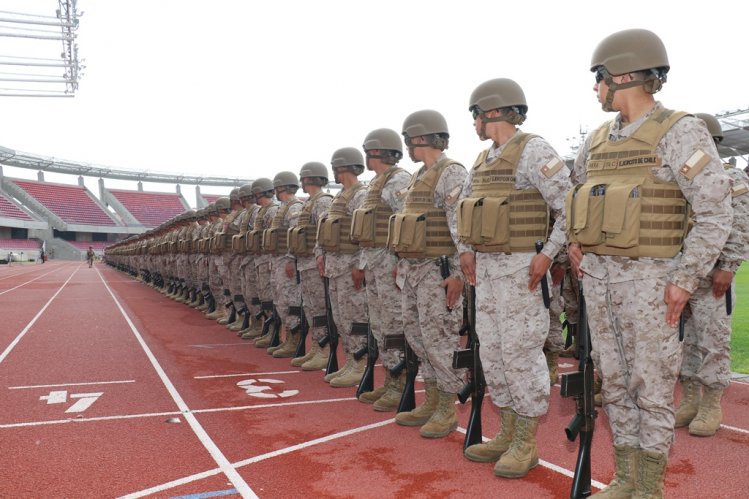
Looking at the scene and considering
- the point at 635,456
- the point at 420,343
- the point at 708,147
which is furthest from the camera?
the point at 420,343

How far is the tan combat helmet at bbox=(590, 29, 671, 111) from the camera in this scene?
2938mm

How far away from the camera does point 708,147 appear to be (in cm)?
274

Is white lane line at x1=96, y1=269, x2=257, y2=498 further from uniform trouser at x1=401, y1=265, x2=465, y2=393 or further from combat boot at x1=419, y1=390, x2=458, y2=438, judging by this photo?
uniform trouser at x1=401, y1=265, x2=465, y2=393

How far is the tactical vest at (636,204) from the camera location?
279 cm

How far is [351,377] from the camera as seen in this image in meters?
6.22

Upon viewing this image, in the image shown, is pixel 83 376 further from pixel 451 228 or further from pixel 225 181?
pixel 225 181

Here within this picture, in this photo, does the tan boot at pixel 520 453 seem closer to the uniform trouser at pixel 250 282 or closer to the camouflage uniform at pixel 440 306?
the camouflage uniform at pixel 440 306

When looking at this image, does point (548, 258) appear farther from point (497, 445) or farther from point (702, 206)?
point (497, 445)

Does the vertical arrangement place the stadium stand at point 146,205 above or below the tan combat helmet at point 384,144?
above

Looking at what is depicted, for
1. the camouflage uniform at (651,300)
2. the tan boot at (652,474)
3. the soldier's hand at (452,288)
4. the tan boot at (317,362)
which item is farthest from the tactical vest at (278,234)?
the tan boot at (652,474)

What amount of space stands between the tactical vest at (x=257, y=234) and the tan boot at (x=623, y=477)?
661cm

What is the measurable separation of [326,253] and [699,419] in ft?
12.5

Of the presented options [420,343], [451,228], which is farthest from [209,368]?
[451,228]

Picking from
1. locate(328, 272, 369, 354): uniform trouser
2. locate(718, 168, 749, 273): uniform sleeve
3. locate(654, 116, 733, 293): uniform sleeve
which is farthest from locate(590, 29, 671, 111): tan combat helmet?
locate(328, 272, 369, 354): uniform trouser
